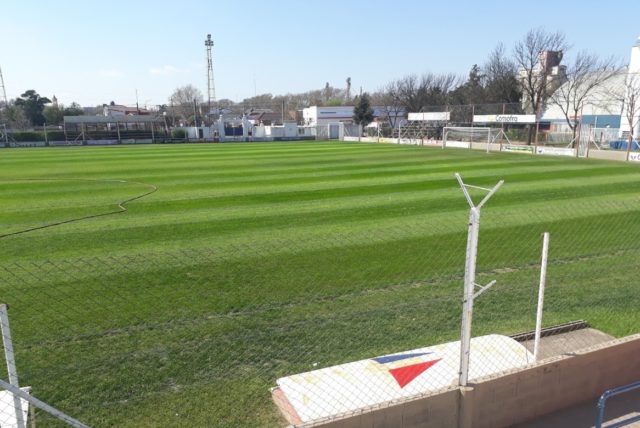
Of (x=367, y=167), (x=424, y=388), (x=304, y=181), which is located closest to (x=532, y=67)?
(x=367, y=167)

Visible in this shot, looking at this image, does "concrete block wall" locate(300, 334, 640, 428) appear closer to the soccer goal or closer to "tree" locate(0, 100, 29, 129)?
the soccer goal

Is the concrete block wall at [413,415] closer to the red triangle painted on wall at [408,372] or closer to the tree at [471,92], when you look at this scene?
the red triangle painted on wall at [408,372]

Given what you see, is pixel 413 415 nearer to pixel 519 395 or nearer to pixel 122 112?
pixel 519 395

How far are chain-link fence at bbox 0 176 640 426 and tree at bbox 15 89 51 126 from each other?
300 feet

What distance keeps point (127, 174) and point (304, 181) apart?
10155 mm

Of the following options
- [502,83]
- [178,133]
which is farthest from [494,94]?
[178,133]

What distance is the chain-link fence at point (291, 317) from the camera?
198 inches

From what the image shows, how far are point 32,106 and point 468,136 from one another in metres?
78.9

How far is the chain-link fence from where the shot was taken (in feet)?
16.5

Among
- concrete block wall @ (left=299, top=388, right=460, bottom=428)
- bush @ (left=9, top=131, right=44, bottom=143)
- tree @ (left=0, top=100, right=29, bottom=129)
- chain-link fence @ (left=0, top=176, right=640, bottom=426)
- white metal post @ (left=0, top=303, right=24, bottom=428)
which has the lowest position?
Answer: chain-link fence @ (left=0, top=176, right=640, bottom=426)

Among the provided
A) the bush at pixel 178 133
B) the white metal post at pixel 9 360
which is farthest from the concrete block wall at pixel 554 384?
the bush at pixel 178 133

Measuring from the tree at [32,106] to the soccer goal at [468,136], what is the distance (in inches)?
2981

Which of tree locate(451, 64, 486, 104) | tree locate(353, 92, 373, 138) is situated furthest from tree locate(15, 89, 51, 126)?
tree locate(451, 64, 486, 104)

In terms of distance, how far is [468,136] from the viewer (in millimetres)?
46531
